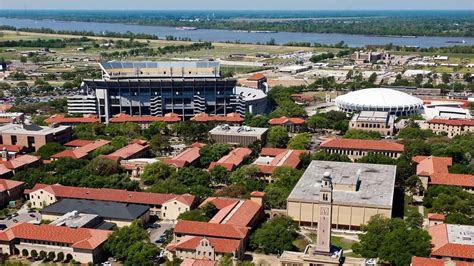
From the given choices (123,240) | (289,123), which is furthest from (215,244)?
(289,123)

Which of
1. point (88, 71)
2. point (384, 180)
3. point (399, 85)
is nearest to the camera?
point (384, 180)

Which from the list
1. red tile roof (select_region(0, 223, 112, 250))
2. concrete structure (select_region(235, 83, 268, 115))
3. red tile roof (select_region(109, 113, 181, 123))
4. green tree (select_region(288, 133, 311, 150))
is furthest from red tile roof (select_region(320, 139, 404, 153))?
red tile roof (select_region(0, 223, 112, 250))

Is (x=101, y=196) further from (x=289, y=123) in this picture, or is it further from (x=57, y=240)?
(x=289, y=123)

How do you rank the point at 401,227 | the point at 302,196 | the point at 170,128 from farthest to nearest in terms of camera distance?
the point at 170,128, the point at 302,196, the point at 401,227

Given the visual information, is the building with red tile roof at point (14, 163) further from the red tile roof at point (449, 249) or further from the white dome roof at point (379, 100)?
the white dome roof at point (379, 100)

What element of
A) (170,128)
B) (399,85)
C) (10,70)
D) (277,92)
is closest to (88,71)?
(10,70)

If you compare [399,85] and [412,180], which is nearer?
[412,180]

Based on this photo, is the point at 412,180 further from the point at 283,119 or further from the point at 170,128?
the point at 170,128
